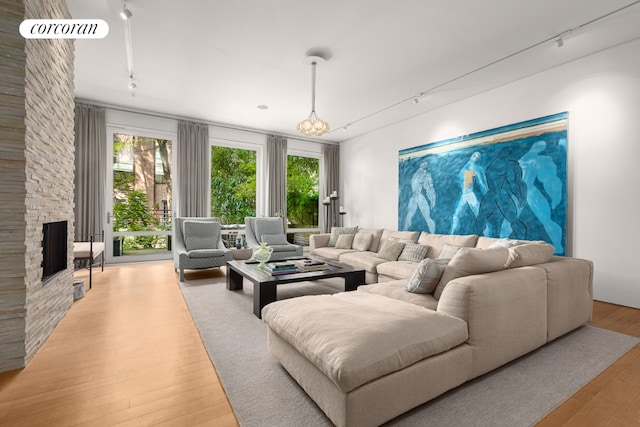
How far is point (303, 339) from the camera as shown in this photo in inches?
63.9

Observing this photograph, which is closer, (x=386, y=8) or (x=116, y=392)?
(x=116, y=392)

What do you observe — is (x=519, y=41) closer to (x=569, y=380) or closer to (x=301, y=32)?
(x=301, y=32)

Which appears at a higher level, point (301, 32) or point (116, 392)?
point (301, 32)

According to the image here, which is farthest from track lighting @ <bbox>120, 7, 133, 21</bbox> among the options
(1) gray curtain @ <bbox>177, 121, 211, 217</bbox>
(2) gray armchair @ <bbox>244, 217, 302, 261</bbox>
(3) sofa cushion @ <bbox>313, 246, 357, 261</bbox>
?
(3) sofa cushion @ <bbox>313, 246, 357, 261</bbox>

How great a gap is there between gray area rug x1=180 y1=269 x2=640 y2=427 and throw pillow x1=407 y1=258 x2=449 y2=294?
26.0 inches

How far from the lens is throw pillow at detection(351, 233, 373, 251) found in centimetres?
A: 518

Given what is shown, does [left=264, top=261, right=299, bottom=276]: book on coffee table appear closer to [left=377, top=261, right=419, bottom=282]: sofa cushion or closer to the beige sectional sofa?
the beige sectional sofa

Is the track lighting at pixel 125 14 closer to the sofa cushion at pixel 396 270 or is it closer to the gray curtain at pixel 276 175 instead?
the sofa cushion at pixel 396 270

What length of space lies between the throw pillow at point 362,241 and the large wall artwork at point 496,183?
1.14 meters

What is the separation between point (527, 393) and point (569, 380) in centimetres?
39

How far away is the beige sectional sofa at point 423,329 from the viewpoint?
1402 mm

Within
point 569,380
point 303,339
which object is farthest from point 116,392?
point 569,380

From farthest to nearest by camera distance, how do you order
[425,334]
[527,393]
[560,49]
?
[560,49]
[527,393]
[425,334]

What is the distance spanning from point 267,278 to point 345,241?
260 cm
